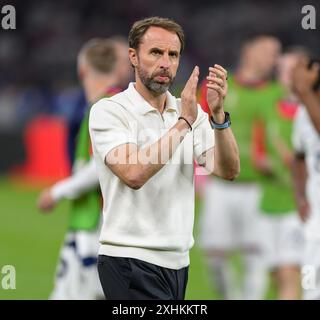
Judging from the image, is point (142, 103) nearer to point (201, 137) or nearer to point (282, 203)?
point (201, 137)

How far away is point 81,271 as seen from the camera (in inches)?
296

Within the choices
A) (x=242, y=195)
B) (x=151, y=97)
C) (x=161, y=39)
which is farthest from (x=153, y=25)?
(x=242, y=195)

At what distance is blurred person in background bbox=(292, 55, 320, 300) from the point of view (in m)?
7.25

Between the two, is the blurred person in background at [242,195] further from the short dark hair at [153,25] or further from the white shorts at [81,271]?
the short dark hair at [153,25]

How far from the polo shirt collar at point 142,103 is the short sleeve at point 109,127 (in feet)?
0.23

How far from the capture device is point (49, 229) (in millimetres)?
16359

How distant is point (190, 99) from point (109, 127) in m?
0.44

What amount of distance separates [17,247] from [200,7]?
17.3 m

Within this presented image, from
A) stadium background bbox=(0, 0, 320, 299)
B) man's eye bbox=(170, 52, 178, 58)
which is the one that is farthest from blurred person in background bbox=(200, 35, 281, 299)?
stadium background bbox=(0, 0, 320, 299)

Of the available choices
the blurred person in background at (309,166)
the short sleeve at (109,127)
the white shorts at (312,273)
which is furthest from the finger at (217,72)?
the white shorts at (312,273)

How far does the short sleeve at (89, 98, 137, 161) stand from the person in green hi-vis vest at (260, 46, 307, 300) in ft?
16.0

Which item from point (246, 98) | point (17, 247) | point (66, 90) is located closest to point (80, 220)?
point (246, 98)

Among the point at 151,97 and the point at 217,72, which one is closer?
the point at 217,72

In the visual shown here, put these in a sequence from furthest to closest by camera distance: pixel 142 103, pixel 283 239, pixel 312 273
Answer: pixel 283 239 → pixel 312 273 → pixel 142 103
